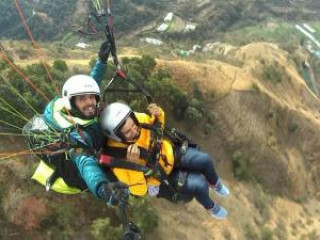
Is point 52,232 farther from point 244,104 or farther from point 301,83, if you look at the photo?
point 301,83

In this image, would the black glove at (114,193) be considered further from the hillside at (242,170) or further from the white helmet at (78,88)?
the hillside at (242,170)

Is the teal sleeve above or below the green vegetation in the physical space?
above

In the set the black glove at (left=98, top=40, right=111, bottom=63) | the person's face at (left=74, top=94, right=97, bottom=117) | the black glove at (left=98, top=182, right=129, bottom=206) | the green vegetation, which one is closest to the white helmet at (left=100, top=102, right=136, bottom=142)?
the person's face at (left=74, top=94, right=97, bottom=117)

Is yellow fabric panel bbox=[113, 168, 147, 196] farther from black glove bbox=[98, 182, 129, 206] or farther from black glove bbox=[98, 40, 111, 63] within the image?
black glove bbox=[98, 40, 111, 63]

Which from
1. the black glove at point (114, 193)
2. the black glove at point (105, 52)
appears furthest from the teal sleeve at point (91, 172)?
the black glove at point (105, 52)

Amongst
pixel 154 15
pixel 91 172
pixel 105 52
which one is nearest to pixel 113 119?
pixel 91 172

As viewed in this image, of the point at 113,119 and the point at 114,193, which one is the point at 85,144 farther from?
the point at 114,193
